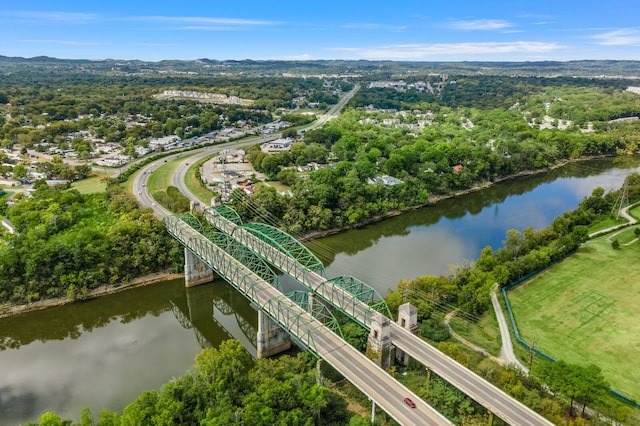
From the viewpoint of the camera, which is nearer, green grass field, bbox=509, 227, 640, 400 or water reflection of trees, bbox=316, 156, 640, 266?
green grass field, bbox=509, 227, 640, 400

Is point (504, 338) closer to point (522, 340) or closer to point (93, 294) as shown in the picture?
point (522, 340)

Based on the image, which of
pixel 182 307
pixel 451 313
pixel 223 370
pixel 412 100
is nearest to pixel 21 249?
pixel 182 307

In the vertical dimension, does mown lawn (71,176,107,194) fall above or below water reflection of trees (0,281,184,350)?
above

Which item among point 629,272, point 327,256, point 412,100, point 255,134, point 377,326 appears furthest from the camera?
point 412,100

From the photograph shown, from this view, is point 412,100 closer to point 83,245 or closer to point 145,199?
point 145,199

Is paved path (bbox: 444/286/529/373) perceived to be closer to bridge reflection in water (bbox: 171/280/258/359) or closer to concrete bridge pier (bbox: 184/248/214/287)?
bridge reflection in water (bbox: 171/280/258/359)

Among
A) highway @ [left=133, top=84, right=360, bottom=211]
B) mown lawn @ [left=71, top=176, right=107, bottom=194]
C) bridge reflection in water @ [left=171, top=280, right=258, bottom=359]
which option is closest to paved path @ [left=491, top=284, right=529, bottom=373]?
bridge reflection in water @ [left=171, top=280, right=258, bottom=359]

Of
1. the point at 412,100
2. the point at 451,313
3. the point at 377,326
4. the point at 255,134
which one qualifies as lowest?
the point at 451,313

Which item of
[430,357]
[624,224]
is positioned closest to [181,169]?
[430,357]
